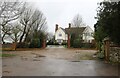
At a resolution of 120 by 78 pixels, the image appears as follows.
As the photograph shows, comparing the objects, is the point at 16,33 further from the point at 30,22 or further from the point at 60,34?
the point at 60,34

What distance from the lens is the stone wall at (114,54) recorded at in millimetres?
15040

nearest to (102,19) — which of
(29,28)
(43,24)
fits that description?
(29,28)

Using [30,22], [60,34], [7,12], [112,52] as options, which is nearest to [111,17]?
[112,52]

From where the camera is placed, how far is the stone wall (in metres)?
15.0

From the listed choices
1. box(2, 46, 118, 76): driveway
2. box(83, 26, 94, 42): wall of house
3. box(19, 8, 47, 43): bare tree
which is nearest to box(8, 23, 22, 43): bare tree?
box(19, 8, 47, 43): bare tree

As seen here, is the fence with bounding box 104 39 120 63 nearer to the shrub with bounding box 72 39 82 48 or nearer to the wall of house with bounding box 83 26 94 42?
the shrub with bounding box 72 39 82 48

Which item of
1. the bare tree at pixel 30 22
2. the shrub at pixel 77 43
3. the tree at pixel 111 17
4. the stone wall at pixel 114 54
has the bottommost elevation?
the stone wall at pixel 114 54

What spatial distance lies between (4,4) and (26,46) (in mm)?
9549

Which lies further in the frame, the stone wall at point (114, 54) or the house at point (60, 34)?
the house at point (60, 34)

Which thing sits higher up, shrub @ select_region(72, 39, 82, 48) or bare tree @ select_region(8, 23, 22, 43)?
bare tree @ select_region(8, 23, 22, 43)

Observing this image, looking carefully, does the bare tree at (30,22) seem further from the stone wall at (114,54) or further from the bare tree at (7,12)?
the stone wall at (114,54)

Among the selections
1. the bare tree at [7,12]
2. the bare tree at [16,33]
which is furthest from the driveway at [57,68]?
the bare tree at [16,33]

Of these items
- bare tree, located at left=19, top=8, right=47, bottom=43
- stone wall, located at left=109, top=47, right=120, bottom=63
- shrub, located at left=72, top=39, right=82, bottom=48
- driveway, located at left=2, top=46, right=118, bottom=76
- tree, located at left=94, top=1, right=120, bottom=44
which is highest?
bare tree, located at left=19, top=8, right=47, bottom=43

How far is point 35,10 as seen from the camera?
143 ft
